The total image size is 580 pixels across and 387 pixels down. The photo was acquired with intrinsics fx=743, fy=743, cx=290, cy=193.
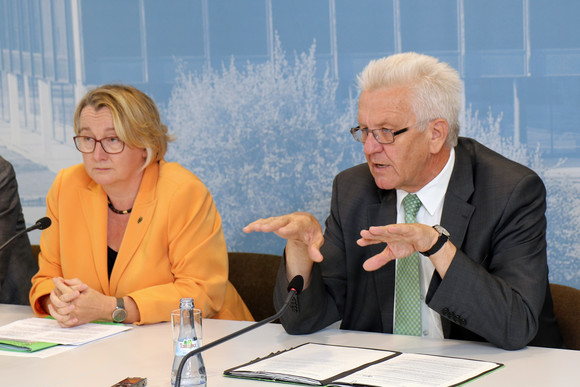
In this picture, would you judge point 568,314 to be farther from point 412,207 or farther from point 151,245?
point 151,245

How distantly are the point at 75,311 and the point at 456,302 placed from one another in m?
1.15

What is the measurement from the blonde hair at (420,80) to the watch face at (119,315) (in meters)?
1.04

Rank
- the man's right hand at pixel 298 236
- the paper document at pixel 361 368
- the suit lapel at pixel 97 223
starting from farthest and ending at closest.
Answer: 1. the suit lapel at pixel 97 223
2. the man's right hand at pixel 298 236
3. the paper document at pixel 361 368

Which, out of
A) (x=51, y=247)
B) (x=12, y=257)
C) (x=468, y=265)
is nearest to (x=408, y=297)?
(x=468, y=265)

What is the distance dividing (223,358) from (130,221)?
906 mm

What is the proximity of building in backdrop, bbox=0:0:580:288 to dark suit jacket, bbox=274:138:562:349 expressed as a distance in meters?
0.77

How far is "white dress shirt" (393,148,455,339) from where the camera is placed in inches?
91.0

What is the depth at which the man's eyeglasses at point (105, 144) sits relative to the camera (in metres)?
2.73

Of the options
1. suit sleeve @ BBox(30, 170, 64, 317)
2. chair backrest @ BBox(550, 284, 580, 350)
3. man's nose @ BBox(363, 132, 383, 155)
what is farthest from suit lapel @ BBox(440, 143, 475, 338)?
suit sleeve @ BBox(30, 170, 64, 317)

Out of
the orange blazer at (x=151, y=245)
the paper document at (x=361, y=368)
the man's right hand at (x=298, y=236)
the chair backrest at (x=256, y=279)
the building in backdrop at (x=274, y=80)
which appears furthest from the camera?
the building in backdrop at (x=274, y=80)

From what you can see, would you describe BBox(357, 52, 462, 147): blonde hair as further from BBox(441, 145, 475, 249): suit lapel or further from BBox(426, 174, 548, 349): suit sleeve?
BBox(426, 174, 548, 349): suit sleeve

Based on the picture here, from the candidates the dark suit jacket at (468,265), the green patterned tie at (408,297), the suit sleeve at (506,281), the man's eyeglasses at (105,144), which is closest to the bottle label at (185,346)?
the dark suit jacket at (468,265)

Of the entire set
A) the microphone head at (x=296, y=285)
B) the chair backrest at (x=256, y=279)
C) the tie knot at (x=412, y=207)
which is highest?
the tie knot at (x=412, y=207)

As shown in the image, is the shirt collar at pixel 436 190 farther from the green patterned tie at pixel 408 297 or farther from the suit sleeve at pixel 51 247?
the suit sleeve at pixel 51 247
